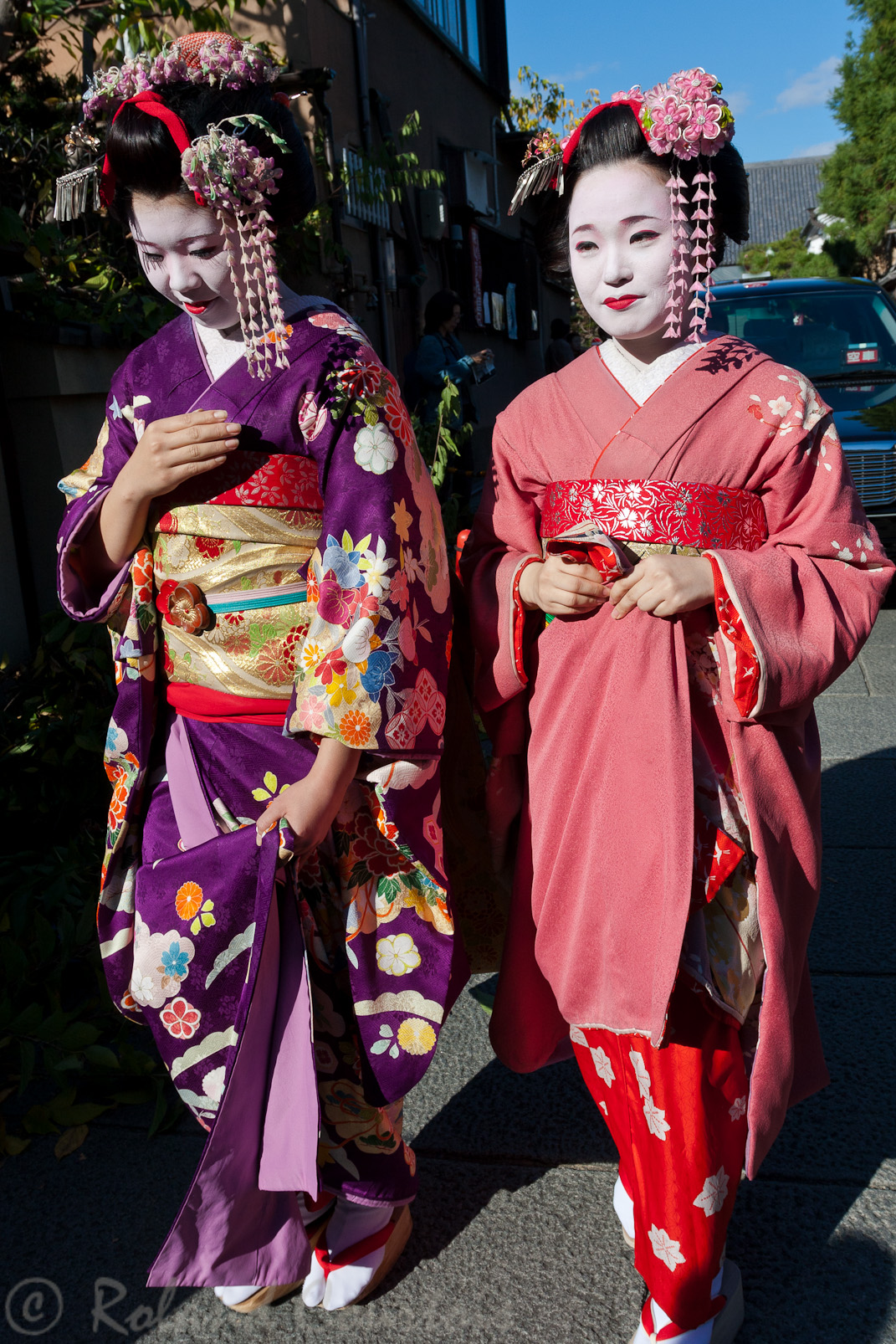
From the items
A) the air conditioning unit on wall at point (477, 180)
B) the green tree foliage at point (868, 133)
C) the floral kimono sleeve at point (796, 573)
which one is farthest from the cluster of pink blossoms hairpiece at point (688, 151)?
the green tree foliage at point (868, 133)

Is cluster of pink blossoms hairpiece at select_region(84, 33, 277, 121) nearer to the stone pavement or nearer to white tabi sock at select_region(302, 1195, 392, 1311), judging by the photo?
white tabi sock at select_region(302, 1195, 392, 1311)

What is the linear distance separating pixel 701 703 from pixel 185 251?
101 cm

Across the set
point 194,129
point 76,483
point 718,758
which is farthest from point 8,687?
point 718,758

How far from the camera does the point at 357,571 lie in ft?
4.87

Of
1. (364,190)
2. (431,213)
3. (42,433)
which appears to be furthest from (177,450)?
(431,213)

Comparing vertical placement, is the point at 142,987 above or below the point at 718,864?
below

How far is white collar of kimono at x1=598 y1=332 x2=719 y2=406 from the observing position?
1.56 meters

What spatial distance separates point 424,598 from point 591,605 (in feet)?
0.85

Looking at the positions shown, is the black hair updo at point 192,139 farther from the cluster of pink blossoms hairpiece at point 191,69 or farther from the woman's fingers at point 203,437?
the woman's fingers at point 203,437

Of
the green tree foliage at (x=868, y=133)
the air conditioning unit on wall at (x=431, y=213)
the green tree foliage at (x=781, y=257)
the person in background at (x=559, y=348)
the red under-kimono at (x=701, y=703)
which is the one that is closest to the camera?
the red under-kimono at (x=701, y=703)

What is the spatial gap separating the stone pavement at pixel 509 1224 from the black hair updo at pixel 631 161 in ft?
5.50

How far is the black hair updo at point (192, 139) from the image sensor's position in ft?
4.64

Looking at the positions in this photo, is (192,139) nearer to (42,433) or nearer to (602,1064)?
(602,1064)

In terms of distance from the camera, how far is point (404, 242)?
388 inches
